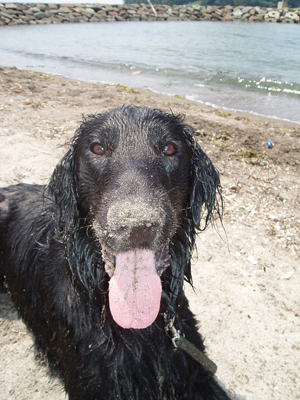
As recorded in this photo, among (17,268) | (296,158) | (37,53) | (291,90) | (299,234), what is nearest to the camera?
(17,268)

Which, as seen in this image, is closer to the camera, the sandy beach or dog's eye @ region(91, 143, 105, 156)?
dog's eye @ region(91, 143, 105, 156)

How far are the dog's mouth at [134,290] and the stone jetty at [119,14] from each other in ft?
178

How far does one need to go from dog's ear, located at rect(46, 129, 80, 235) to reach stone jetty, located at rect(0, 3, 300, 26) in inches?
2090

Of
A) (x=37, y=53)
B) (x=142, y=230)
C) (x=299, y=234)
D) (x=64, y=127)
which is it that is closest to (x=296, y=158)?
(x=299, y=234)

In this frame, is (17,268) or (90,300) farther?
(17,268)

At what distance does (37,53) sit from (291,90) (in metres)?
18.0

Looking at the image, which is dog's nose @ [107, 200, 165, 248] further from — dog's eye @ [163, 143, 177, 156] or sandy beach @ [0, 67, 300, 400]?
sandy beach @ [0, 67, 300, 400]

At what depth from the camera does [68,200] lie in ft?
8.09

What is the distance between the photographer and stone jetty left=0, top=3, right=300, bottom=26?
4894cm

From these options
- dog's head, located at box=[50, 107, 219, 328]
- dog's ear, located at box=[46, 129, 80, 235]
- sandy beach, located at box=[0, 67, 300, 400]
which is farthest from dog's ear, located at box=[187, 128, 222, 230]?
dog's ear, located at box=[46, 129, 80, 235]

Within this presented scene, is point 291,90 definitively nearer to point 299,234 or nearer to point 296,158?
point 296,158

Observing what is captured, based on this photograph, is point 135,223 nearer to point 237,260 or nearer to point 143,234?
point 143,234

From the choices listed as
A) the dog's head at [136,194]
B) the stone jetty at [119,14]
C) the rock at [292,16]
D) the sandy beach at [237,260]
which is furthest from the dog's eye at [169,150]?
the rock at [292,16]

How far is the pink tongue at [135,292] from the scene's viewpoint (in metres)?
1.90
